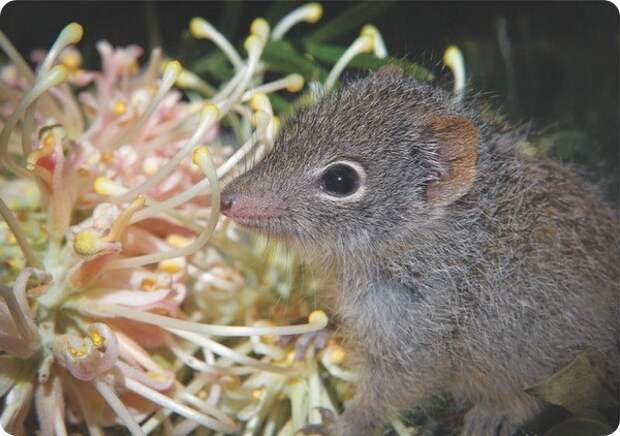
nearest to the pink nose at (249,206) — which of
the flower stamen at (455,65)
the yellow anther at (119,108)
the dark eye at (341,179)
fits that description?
the dark eye at (341,179)

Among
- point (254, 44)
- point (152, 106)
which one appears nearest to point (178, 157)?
point (152, 106)

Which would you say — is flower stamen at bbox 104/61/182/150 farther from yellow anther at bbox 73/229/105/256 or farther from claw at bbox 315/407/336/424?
claw at bbox 315/407/336/424

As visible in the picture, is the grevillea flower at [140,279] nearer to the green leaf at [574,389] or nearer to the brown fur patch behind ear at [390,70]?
the brown fur patch behind ear at [390,70]

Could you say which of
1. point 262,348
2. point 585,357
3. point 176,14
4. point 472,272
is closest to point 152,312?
point 262,348

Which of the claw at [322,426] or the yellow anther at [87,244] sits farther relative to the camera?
the claw at [322,426]

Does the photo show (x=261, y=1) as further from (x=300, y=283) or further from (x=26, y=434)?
(x=26, y=434)

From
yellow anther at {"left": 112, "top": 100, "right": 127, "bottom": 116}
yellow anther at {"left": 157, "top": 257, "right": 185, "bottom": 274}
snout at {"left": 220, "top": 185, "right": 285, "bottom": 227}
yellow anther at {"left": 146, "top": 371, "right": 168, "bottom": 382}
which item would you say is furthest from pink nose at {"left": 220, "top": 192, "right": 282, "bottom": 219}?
yellow anther at {"left": 112, "top": 100, "right": 127, "bottom": 116}
